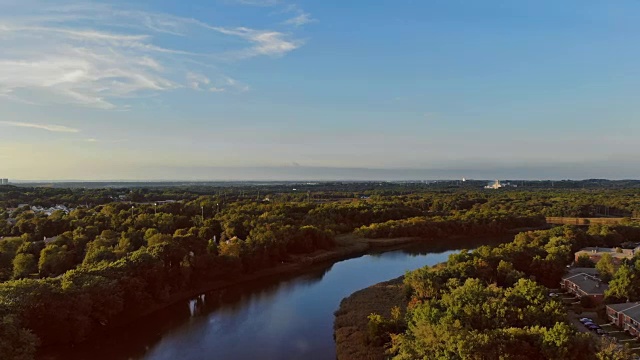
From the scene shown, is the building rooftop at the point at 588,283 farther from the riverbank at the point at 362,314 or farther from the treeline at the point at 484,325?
the riverbank at the point at 362,314

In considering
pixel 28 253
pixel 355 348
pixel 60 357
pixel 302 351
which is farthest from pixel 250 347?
pixel 28 253

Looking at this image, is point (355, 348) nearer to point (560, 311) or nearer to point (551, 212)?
point (560, 311)

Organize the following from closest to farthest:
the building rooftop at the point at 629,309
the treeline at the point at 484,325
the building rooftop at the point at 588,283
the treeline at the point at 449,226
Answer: the treeline at the point at 484,325, the building rooftop at the point at 629,309, the building rooftop at the point at 588,283, the treeline at the point at 449,226

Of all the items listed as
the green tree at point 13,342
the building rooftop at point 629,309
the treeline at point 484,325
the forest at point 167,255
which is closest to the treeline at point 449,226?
the forest at point 167,255

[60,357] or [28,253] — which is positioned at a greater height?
[28,253]

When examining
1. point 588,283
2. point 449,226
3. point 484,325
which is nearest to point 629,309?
point 588,283

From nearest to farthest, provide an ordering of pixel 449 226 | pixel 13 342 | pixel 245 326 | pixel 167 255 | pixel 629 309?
1. pixel 13 342
2. pixel 629 309
3. pixel 245 326
4. pixel 167 255
5. pixel 449 226

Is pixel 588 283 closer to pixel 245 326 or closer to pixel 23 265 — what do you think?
pixel 245 326
